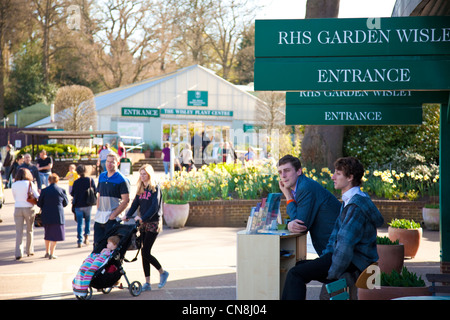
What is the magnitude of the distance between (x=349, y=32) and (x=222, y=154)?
21124 millimetres

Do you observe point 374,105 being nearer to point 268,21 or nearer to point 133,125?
point 268,21

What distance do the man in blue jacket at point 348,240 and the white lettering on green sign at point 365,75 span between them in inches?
62.4

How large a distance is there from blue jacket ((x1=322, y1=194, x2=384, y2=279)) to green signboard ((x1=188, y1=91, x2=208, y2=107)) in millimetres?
40560

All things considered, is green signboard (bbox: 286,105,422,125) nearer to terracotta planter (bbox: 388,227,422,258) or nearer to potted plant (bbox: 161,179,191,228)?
terracotta planter (bbox: 388,227,422,258)

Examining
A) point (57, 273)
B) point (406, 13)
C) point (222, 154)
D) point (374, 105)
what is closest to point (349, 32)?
point (374, 105)

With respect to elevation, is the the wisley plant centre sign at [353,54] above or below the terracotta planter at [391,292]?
above

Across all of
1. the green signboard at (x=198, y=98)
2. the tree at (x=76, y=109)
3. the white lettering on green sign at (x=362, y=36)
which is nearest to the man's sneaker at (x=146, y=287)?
the white lettering on green sign at (x=362, y=36)

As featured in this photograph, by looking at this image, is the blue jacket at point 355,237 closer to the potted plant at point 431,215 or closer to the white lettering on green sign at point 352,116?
the white lettering on green sign at point 352,116

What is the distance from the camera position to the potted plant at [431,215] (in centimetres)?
1400

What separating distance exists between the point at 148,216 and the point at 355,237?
3.61 metres

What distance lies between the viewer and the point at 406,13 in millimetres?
8281

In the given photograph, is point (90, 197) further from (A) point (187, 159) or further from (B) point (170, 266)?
(A) point (187, 159)

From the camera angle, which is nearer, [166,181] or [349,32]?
[349,32]

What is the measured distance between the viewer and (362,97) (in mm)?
7758
